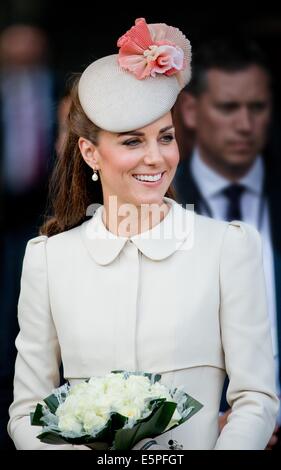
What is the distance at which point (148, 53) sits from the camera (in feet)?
9.05

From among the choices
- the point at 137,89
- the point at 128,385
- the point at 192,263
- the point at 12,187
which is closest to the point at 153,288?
the point at 192,263

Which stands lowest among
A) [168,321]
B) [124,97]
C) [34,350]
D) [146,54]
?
[34,350]

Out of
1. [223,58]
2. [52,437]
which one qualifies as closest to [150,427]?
[52,437]

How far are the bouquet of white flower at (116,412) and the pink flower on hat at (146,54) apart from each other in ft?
2.64

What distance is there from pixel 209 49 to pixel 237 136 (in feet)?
1.22

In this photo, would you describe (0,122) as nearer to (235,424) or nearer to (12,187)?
(12,187)

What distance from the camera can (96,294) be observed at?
2.88m

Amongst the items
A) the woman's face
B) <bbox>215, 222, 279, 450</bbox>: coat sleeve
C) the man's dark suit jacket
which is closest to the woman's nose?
the woman's face

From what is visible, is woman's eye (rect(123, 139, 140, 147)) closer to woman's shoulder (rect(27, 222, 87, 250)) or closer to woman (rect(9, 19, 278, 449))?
woman (rect(9, 19, 278, 449))

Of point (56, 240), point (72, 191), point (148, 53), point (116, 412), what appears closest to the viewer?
point (116, 412)

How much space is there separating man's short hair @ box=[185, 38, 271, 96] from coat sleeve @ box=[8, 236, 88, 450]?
1526 millimetres

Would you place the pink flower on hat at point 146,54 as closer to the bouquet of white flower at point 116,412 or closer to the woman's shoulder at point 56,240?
the woman's shoulder at point 56,240

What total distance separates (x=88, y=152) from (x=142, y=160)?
222 mm

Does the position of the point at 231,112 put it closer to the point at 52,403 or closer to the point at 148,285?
the point at 148,285
